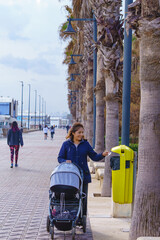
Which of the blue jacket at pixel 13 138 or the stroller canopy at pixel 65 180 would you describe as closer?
the stroller canopy at pixel 65 180

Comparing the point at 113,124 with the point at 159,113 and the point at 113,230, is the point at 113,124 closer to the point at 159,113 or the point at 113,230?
the point at 113,230

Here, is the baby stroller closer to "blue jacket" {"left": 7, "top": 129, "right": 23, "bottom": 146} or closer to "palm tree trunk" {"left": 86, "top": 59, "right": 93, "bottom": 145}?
"blue jacket" {"left": 7, "top": 129, "right": 23, "bottom": 146}

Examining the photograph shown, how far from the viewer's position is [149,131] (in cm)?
507

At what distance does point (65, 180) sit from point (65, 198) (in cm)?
35

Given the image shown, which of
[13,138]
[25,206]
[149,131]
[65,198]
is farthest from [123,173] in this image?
[13,138]

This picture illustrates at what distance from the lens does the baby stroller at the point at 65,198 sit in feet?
18.3

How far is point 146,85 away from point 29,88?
320 ft

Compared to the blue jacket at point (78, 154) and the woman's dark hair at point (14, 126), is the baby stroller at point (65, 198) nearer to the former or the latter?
the blue jacket at point (78, 154)

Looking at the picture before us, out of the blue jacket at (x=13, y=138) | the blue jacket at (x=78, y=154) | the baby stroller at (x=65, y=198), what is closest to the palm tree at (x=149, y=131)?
the baby stroller at (x=65, y=198)

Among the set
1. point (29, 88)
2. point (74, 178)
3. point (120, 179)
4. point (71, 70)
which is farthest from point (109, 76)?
point (29, 88)

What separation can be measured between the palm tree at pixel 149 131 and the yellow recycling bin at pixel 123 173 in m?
1.18

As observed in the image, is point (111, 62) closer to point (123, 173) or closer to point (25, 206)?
point (25, 206)

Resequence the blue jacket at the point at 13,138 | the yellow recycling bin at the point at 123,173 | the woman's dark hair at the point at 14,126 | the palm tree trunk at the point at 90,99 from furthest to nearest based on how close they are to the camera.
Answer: the palm tree trunk at the point at 90,99 < the blue jacket at the point at 13,138 < the woman's dark hair at the point at 14,126 < the yellow recycling bin at the point at 123,173

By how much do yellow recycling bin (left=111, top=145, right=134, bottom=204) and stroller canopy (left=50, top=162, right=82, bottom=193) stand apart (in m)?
0.86
